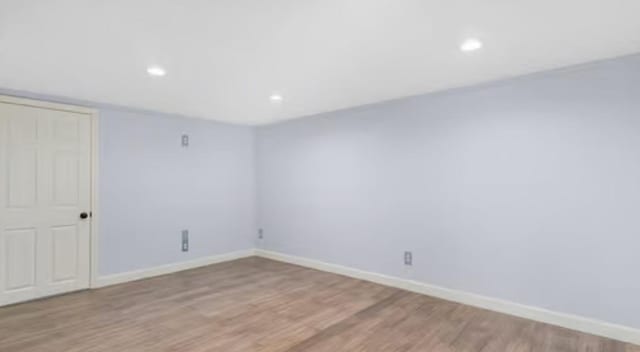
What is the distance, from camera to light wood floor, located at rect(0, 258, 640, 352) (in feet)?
8.50

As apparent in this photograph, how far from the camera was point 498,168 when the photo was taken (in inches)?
127

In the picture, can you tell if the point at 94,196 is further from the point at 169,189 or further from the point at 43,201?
the point at 169,189

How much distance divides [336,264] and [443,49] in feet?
9.91

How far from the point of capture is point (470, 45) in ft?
7.86

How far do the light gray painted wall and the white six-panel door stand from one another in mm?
185

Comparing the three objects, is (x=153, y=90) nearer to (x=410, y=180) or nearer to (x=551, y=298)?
(x=410, y=180)

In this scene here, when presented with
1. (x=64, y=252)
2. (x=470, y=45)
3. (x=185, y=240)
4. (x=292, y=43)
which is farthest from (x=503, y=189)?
(x=64, y=252)

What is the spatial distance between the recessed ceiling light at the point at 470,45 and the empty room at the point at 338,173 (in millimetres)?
26

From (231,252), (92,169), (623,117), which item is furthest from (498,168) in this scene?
(92,169)

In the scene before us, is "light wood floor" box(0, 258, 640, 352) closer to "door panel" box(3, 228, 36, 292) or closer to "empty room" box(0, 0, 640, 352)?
"empty room" box(0, 0, 640, 352)

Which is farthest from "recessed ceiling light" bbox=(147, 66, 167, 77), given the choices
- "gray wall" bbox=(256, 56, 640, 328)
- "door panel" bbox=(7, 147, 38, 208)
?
"gray wall" bbox=(256, 56, 640, 328)

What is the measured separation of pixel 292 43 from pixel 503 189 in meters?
2.33

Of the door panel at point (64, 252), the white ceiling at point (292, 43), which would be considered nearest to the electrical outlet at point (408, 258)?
the white ceiling at point (292, 43)

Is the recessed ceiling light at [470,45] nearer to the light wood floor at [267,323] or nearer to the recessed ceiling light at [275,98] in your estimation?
the recessed ceiling light at [275,98]
